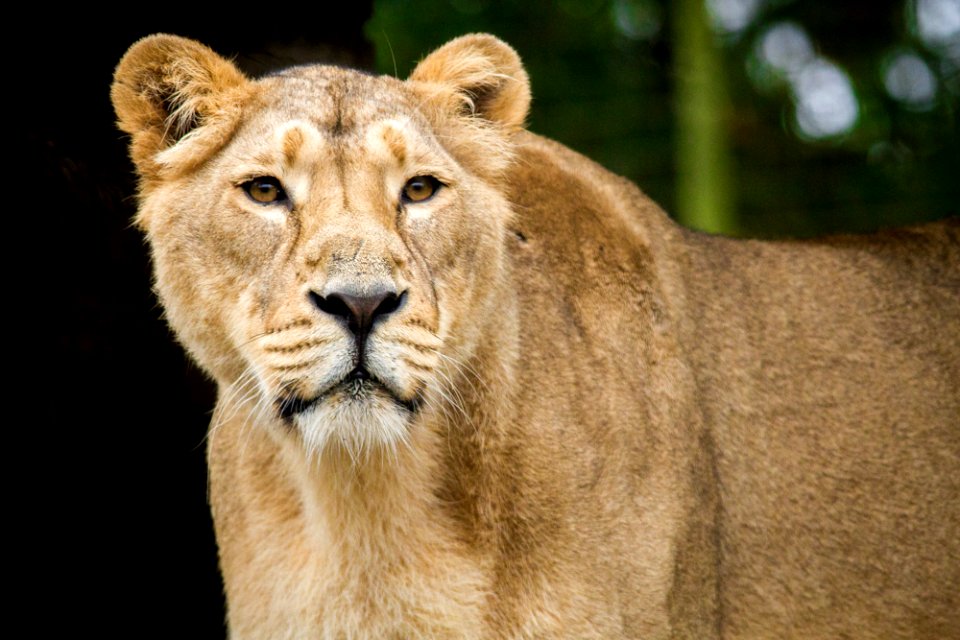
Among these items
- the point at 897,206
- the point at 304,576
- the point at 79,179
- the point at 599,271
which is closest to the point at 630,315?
the point at 599,271

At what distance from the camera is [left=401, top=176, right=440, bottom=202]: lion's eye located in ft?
11.1

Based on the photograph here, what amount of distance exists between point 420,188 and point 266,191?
0.39 metres

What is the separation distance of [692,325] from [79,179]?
7.32 ft

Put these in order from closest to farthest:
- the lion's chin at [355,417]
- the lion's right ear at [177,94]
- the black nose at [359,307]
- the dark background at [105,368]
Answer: the black nose at [359,307] → the lion's chin at [355,417] → the lion's right ear at [177,94] → the dark background at [105,368]

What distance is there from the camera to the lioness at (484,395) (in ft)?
10.5

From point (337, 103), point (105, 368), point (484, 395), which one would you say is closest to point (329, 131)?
point (337, 103)

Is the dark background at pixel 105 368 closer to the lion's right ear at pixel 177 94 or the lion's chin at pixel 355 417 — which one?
Result: the lion's right ear at pixel 177 94

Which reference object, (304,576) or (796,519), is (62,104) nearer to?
(304,576)

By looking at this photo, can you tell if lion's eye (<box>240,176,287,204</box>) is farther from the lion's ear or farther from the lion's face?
the lion's ear

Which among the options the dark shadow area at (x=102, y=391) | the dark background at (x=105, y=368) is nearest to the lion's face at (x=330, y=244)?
the dark background at (x=105, y=368)

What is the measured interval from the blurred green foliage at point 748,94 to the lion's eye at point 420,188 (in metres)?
5.03

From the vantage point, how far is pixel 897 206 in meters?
8.36

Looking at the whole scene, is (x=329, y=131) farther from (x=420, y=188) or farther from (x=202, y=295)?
(x=202, y=295)

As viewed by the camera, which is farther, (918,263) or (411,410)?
(918,263)
